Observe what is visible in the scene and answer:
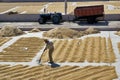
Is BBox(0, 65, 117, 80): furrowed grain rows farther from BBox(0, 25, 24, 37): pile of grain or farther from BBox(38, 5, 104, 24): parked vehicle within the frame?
BBox(38, 5, 104, 24): parked vehicle

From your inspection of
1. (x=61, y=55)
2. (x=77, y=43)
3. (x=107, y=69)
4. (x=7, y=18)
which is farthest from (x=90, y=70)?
(x=7, y=18)

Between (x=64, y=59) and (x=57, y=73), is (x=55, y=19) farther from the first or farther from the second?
(x=57, y=73)

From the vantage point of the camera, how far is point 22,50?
22234mm

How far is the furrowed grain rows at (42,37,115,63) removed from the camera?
1944 cm

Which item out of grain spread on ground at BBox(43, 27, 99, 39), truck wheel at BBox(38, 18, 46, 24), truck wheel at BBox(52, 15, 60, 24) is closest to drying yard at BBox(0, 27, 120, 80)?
grain spread on ground at BBox(43, 27, 99, 39)

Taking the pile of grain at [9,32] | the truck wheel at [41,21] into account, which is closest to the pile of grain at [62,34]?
the pile of grain at [9,32]

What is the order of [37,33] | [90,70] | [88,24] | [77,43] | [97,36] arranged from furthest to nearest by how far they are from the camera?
[88,24], [37,33], [97,36], [77,43], [90,70]

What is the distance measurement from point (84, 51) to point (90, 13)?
42.5ft

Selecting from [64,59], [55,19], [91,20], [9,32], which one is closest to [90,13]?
[91,20]

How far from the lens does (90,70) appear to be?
17219 millimetres

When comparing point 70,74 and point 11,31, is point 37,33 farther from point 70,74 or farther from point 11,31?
point 70,74

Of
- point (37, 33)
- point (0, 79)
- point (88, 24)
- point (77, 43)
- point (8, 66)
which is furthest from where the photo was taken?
point (88, 24)

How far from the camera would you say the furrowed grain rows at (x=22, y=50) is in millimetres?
20031

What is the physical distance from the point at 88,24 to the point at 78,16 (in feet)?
4.52
